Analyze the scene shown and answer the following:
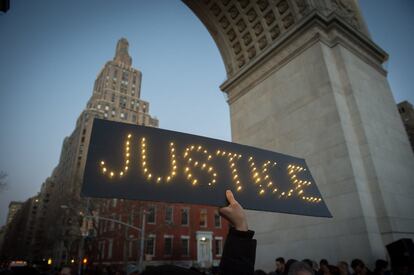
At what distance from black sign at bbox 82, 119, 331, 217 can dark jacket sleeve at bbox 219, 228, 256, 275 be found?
1.25 m

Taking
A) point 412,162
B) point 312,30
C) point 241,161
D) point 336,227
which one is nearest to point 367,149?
point 336,227

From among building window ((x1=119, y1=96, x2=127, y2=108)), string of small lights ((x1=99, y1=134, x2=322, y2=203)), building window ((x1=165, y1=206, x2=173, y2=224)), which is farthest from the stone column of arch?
building window ((x1=119, y1=96, x2=127, y2=108))

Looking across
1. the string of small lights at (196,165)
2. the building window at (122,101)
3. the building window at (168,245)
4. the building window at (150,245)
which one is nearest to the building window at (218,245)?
the building window at (168,245)

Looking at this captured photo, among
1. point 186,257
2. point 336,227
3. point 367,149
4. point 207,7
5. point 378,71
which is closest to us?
point 336,227

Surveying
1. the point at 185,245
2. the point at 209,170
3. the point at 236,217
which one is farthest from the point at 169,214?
the point at 236,217

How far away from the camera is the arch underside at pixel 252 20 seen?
1392 cm

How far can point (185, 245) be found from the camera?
128 ft

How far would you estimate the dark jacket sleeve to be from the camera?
5.42 feet

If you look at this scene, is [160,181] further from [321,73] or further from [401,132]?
[401,132]

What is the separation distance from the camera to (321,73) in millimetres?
11289

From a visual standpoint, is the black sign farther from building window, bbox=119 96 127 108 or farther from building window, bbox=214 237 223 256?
building window, bbox=119 96 127 108

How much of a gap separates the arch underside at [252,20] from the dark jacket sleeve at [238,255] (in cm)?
1343

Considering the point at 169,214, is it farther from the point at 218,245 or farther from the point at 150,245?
the point at 218,245

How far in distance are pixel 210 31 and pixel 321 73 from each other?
9829mm
